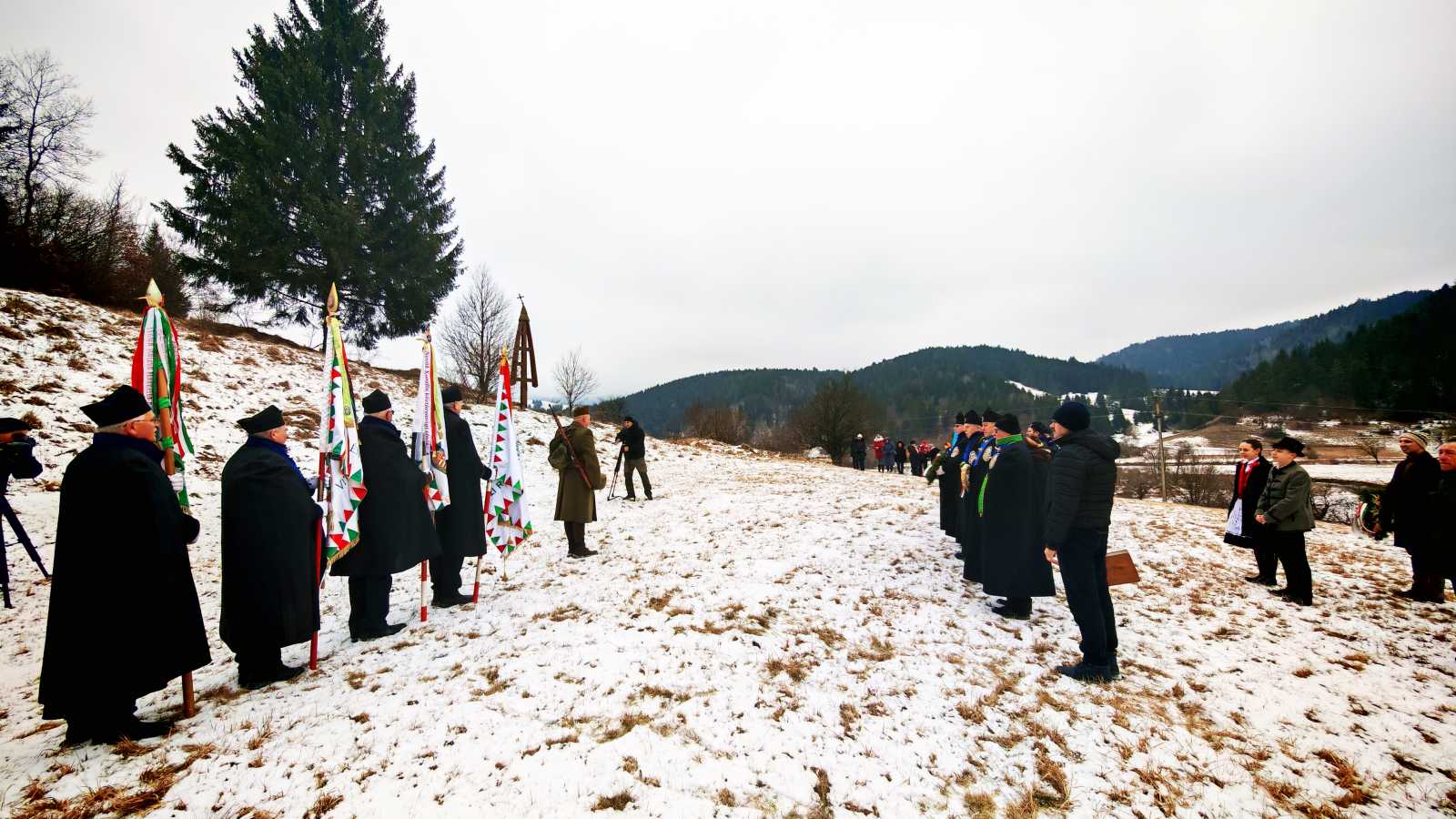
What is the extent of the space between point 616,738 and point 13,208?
1230 inches

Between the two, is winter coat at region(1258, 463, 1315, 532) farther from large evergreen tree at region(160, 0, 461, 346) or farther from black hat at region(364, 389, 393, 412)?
large evergreen tree at region(160, 0, 461, 346)

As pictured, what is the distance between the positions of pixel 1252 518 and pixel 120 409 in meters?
13.4

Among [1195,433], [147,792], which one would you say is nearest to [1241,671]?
[147,792]

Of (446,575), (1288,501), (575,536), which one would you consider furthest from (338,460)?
(1288,501)

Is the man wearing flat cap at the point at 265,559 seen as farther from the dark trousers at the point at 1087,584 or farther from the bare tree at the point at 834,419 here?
the bare tree at the point at 834,419

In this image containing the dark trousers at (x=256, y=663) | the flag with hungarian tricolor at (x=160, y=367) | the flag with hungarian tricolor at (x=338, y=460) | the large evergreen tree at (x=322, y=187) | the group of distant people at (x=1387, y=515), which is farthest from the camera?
the large evergreen tree at (x=322, y=187)

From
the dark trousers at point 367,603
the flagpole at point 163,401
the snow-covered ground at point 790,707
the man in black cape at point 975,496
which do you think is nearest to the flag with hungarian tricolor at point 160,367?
the flagpole at point 163,401

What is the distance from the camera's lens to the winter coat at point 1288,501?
6.62 metres

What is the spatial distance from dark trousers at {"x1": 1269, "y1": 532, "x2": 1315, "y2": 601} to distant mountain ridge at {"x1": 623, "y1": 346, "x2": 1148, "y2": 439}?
357ft

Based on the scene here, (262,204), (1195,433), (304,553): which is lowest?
(1195,433)

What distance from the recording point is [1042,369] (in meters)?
173

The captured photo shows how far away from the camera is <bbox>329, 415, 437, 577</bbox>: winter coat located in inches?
208

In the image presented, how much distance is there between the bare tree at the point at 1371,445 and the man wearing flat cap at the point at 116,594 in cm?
6571

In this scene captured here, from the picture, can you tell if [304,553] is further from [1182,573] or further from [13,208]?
[13,208]
